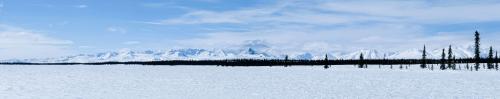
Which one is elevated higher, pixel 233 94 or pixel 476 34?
pixel 476 34

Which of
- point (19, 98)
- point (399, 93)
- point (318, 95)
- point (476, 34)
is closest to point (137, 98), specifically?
point (19, 98)

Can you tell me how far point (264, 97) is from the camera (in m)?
40.4

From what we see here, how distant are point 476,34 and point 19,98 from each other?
343ft

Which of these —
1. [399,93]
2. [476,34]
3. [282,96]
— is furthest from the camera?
[476,34]

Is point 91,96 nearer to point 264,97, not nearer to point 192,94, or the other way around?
point 192,94

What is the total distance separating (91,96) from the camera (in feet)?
132

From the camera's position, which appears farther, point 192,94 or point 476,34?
point 476,34

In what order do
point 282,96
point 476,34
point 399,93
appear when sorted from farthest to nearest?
point 476,34
point 399,93
point 282,96

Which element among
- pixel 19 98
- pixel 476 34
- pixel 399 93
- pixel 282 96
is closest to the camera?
pixel 19 98

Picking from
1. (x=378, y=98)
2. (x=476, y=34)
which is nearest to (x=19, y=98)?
(x=378, y=98)

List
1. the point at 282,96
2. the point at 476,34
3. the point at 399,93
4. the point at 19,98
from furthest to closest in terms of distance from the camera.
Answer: the point at 476,34, the point at 399,93, the point at 282,96, the point at 19,98

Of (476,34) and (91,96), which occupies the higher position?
(476,34)

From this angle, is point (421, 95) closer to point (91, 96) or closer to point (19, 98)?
point (91, 96)

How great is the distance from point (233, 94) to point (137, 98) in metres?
6.56
